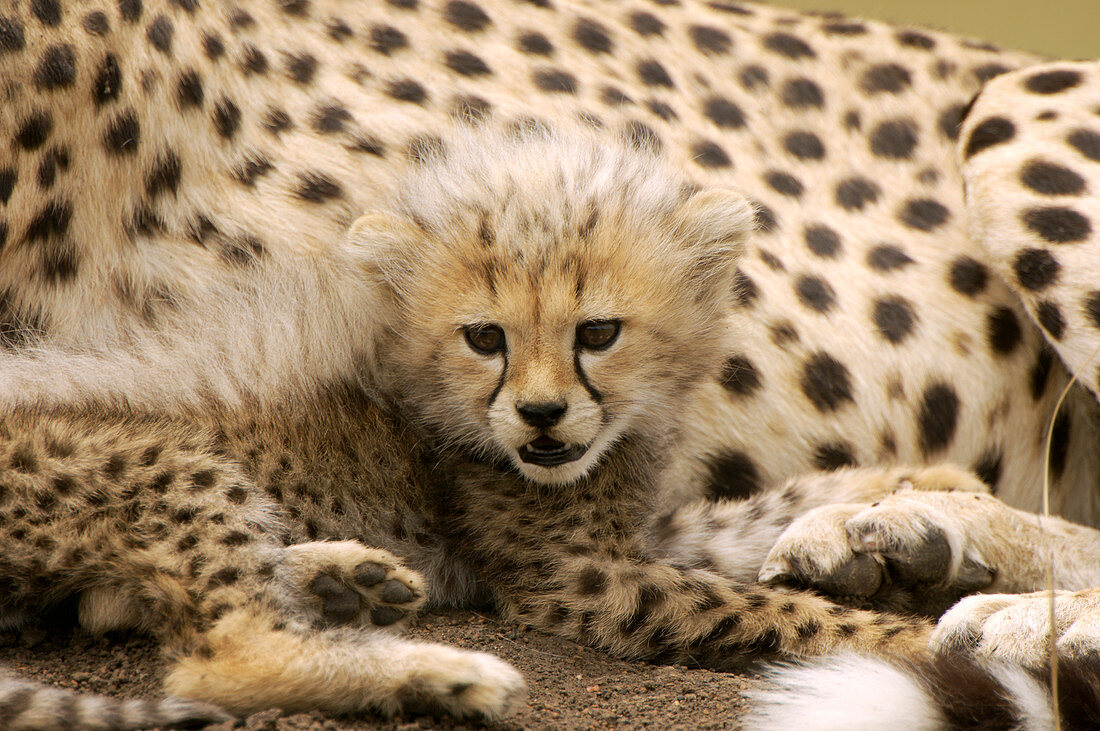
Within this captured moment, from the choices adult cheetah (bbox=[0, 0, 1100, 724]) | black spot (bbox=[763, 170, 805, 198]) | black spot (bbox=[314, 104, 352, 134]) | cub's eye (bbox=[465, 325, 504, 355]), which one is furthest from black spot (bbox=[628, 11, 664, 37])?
cub's eye (bbox=[465, 325, 504, 355])

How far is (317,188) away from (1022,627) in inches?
58.4

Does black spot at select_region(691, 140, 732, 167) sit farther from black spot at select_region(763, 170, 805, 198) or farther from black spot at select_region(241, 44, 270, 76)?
black spot at select_region(241, 44, 270, 76)

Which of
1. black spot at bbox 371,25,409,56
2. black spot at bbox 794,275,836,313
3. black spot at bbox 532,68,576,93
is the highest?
black spot at bbox 371,25,409,56

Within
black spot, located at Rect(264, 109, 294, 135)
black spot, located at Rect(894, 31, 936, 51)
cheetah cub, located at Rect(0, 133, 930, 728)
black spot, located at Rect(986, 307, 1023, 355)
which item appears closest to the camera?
cheetah cub, located at Rect(0, 133, 930, 728)

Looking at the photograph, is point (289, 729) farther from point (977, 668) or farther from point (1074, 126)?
point (1074, 126)

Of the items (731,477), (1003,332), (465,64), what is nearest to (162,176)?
(465,64)

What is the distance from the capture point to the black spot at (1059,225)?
2.66 meters

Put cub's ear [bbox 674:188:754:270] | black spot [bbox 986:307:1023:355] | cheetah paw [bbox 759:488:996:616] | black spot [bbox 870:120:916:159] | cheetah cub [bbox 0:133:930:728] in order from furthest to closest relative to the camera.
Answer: black spot [bbox 870:120:916:159] → black spot [bbox 986:307:1023:355] → cub's ear [bbox 674:188:754:270] → cheetah paw [bbox 759:488:996:616] → cheetah cub [bbox 0:133:930:728]

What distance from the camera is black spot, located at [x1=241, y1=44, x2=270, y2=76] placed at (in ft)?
8.36

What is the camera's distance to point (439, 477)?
2.24 meters

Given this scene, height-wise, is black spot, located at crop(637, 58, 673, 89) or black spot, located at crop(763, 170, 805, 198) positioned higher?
black spot, located at crop(637, 58, 673, 89)

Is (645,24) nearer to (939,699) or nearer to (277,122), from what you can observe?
(277,122)

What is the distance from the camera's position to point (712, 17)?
10.6ft

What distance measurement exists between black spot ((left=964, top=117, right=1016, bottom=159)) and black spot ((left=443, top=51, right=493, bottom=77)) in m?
1.13
